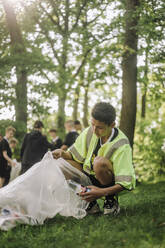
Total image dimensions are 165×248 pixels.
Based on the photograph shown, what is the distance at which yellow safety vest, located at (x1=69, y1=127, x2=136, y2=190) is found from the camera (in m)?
3.95

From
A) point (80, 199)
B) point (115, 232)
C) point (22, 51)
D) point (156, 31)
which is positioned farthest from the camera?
point (22, 51)

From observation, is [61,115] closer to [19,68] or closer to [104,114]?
[19,68]

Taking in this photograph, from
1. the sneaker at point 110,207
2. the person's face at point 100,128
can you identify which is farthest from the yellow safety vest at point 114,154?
the sneaker at point 110,207

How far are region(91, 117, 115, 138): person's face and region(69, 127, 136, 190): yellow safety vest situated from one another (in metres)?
0.14

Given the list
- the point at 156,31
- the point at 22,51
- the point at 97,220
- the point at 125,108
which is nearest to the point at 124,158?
the point at 97,220

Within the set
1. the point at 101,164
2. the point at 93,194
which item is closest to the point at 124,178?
the point at 101,164

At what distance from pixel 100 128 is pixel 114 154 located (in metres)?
0.36

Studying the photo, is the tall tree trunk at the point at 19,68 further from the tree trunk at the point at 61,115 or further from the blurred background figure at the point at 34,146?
the tree trunk at the point at 61,115

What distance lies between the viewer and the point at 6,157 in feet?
31.1

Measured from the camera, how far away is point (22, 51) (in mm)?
12312

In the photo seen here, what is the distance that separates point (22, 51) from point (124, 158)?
30.3ft

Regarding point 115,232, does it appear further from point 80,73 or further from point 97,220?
point 80,73

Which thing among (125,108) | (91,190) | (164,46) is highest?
(164,46)

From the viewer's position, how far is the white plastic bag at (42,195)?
3.80 metres
